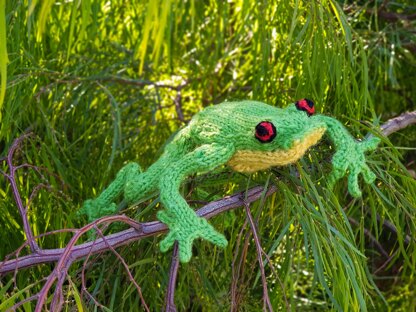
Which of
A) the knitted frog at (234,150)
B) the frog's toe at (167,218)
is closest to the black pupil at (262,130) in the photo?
the knitted frog at (234,150)

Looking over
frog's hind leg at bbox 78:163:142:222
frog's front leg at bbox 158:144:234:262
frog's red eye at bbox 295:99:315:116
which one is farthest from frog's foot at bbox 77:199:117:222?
frog's red eye at bbox 295:99:315:116

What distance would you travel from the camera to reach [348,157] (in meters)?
0.75

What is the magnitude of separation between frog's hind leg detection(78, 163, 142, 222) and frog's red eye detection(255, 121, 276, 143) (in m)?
0.18

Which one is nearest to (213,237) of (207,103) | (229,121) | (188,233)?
(188,233)

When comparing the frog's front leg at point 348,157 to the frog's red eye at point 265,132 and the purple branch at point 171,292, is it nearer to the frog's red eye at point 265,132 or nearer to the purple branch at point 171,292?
the frog's red eye at point 265,132

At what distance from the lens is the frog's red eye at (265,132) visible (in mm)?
714

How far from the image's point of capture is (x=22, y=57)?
1.12m

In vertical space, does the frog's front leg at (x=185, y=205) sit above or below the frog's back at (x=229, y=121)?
below

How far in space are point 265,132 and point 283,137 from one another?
0.06 ft

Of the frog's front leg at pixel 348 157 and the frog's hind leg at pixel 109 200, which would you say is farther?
the frog's hind leg at pixel 109 200

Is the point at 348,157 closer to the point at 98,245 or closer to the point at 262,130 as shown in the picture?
the point at 262,130

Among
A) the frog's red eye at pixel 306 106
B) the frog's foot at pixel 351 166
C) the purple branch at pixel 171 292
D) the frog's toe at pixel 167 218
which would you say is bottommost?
the purple branch at pixel 171 292

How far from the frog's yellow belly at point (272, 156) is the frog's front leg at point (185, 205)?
2 centimetres

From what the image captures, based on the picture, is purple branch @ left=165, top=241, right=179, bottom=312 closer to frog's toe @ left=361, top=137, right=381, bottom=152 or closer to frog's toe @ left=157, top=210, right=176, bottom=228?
frog's toe @ left=157, top=210, right=176, bottom=228
